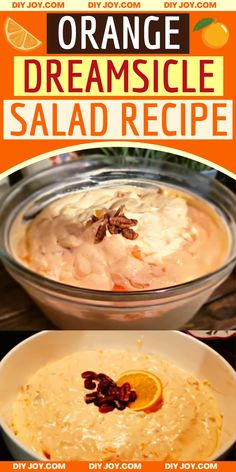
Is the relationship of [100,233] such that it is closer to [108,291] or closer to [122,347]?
[108,291]

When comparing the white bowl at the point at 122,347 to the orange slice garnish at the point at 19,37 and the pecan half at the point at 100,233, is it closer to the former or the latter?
the pecan half at the point at 100,233

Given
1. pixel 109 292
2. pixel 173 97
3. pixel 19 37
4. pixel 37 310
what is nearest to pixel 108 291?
pixel 109 292

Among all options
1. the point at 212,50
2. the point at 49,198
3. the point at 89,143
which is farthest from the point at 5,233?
the point at 212,50

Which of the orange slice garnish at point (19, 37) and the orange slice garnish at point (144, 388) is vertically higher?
the orange slice garnish at point (19, 37)

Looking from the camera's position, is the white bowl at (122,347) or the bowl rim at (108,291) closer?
the bowl rim at (108,291)

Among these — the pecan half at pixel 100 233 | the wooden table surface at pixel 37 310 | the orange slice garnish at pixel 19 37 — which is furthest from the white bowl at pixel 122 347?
the orange slice garnish at pixel 19 37

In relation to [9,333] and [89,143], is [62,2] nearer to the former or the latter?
[89,143]

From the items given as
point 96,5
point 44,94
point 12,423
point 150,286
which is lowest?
point 12,423
